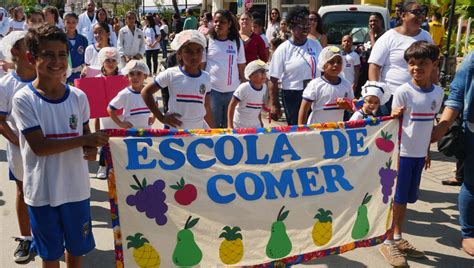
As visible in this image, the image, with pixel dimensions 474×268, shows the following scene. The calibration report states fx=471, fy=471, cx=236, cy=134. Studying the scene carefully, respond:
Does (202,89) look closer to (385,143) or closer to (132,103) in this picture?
(132,103)

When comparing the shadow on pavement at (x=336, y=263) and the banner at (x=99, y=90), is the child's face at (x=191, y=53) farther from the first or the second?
the shadow on pavement at (x=336, y=263)

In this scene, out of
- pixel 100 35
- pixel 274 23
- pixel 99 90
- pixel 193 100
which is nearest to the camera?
pixel 193 100

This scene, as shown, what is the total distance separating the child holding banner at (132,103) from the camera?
479cm

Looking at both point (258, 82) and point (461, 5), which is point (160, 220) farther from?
point (461, 5)

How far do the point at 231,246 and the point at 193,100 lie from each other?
1382mm

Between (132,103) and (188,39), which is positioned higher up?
(188,39)

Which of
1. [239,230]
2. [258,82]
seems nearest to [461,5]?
[258,82]

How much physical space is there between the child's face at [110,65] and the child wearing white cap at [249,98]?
161 cm

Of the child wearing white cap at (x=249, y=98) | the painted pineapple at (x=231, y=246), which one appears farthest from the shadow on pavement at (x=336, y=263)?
the child wearing white cap at (x=249, y=98)

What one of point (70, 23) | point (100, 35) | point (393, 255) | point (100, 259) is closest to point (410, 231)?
point (393, 255)

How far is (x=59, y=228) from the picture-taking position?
281cm

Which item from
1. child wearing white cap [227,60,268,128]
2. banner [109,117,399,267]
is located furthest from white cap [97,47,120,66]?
banner [109,117,399,267]

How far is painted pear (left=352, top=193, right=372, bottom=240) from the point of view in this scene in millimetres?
3389

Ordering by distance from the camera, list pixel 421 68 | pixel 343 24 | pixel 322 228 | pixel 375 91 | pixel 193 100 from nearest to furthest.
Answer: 1. pixel 322 228
2. pixel 421 68
3. pixel 375 91
4. pixel 193 100
5. pixel 343 24
